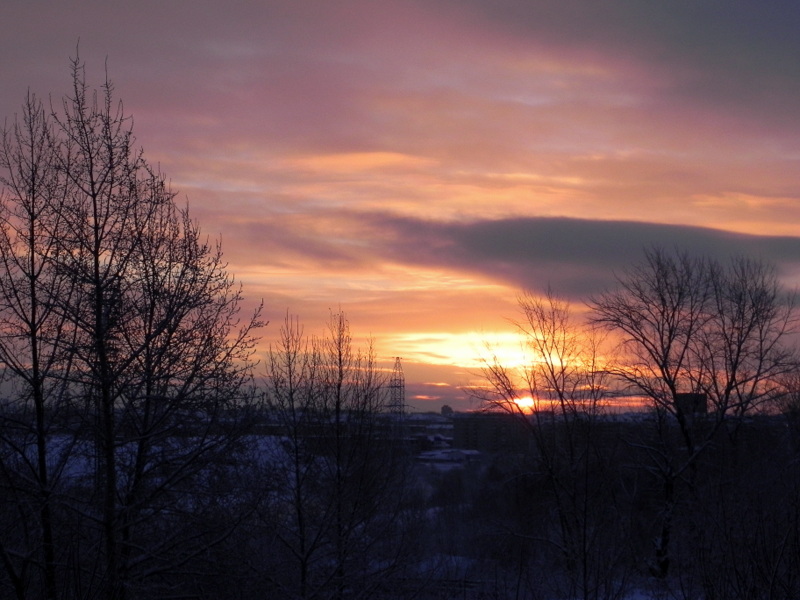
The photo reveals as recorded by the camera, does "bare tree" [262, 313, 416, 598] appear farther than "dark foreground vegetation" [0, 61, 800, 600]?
Yes

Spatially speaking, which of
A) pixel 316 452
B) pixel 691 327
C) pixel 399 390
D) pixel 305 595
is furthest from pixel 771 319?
pixel 305 595

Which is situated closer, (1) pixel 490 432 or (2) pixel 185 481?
(2) pixel 185 481

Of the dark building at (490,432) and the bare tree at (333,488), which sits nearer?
the bare tree at (333,488)

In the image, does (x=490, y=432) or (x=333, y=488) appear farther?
(x=490, y=432)

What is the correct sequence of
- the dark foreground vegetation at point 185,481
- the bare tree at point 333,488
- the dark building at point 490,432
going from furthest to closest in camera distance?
the dark building at point 490,432 → the bare tree at point 333,488 → the dark foreground vegetation at point 185,481

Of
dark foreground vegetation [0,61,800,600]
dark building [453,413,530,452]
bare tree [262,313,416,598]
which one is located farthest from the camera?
dark building [453,413,530,452]

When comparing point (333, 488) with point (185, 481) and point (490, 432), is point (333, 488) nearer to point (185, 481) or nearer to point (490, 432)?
point (185, 481)

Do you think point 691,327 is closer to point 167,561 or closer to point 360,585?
point 360,585

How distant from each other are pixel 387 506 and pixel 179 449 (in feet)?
41.4

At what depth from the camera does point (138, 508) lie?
14.1m

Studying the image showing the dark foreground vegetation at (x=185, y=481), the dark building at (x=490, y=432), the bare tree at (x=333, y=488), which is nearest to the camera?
the dark foreground vegetation at (x=185, y=481)

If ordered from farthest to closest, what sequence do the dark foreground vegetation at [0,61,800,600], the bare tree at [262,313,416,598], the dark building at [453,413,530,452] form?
the dark building at [453,413,530,452] → the bare tree at [262,313,416,598] → the dark foreground vegetation at [0,61,800,600]

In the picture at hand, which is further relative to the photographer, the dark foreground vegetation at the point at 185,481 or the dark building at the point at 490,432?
the dark building at the point at 490,432

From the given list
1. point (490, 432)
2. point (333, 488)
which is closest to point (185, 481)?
point (333, 488)
